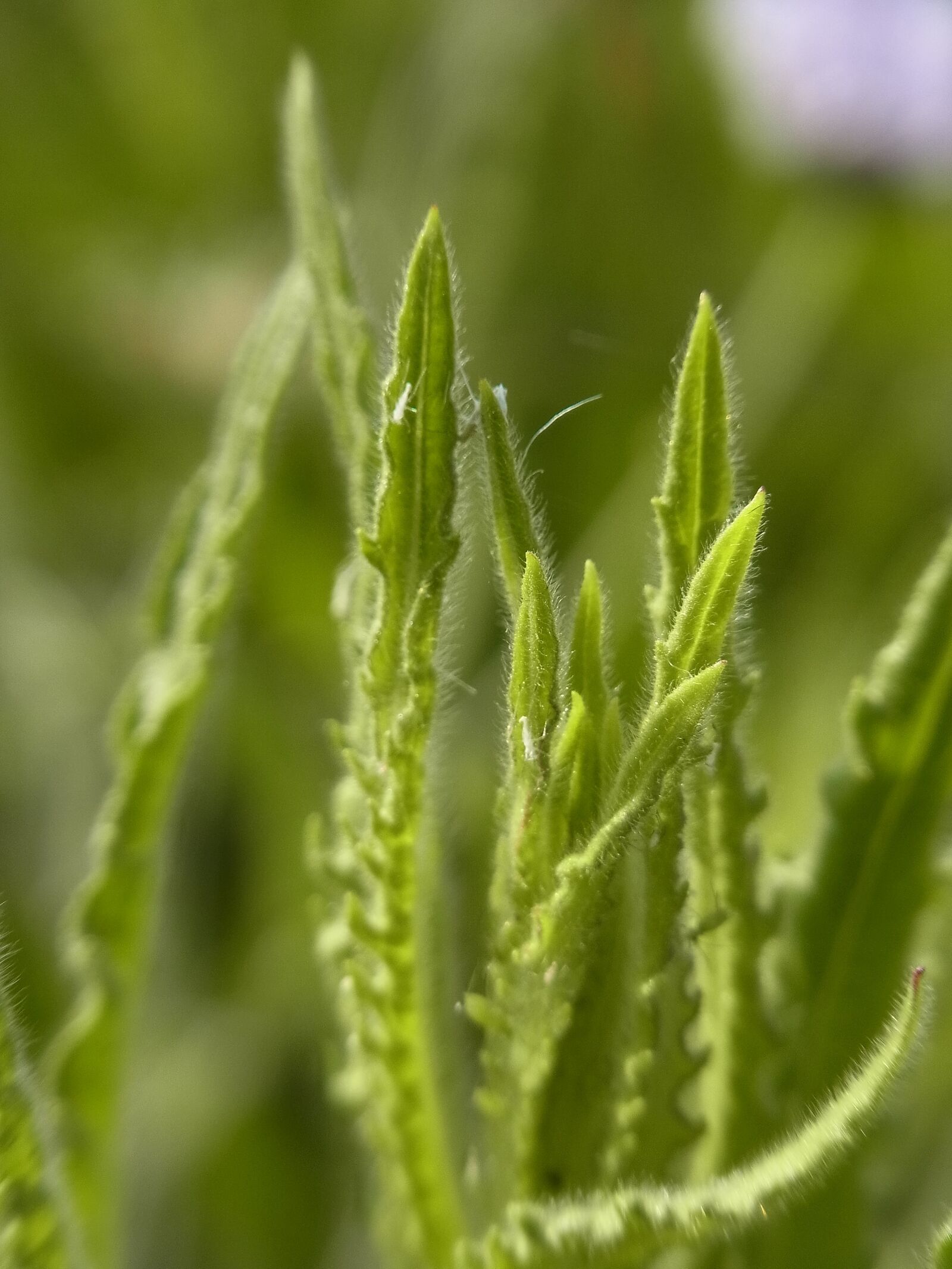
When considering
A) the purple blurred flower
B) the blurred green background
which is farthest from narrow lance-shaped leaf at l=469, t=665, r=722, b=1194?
the purple blurred flower

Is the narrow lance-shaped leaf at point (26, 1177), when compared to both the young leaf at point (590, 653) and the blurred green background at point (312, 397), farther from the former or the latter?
the blurred green background at point (312, 397)

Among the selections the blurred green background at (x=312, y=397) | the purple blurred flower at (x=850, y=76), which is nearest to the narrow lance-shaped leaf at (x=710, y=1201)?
the blurred green background at (x=312, y=397)

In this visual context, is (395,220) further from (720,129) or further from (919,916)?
(919,916)

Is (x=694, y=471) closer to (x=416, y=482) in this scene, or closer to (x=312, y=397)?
(x=416, y=482)

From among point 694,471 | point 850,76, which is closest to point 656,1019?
point 694,471

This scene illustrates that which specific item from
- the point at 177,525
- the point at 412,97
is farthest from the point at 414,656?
the point at 412,97

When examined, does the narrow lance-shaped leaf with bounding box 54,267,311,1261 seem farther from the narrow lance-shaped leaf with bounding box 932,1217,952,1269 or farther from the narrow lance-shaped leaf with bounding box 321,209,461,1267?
the narrow lance-shaped leaf with bounding box 932,1217,952,1269
